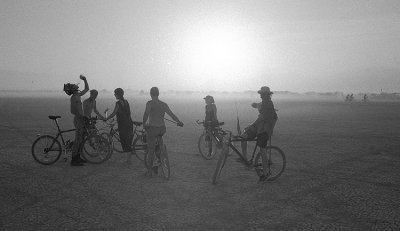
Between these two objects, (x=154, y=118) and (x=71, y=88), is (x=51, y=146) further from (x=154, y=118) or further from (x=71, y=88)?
(x=154, y=118)

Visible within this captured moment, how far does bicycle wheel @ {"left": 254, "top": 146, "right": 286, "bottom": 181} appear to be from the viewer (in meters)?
7.59

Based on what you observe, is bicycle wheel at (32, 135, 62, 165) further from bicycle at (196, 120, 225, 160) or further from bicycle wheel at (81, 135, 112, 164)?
bicycle at (196, 120, 225, 160)

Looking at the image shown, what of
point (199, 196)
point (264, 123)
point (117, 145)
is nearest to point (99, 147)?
point (117, 145)

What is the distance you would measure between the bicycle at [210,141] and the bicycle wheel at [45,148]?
423 centimetres

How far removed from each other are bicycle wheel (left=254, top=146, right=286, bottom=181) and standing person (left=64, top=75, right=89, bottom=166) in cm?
491

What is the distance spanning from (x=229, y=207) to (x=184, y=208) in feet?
2.76

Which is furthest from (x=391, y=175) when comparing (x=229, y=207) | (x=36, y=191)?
(x=36, y=191)

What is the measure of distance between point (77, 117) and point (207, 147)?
415 centimetres

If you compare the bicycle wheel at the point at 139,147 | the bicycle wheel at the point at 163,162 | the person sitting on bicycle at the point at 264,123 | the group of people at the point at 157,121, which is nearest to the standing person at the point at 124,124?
the group of people at the point at 157,121

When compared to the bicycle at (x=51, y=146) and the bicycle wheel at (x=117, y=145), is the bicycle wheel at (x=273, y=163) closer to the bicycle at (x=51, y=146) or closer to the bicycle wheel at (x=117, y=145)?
the bicycle wheel at (x=117, y=145)

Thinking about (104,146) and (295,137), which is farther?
(295,137)

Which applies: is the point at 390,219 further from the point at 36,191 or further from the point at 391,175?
the point at 36,191

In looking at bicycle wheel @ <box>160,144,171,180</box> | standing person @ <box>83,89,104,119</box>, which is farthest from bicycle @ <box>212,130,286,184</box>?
standing person @ <box>83,89,104,119</box>

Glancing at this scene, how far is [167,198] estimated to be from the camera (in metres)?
6.39
